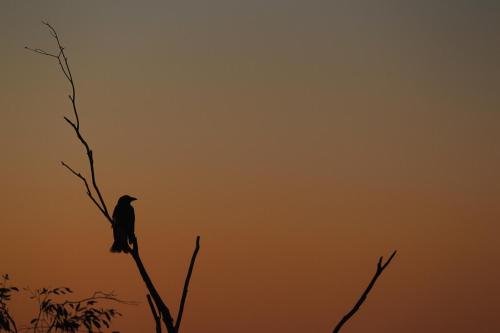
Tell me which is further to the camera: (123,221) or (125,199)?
(125,199)

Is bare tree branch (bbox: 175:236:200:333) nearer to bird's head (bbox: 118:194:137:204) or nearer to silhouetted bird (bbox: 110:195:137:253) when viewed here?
silhouetted bird (bbox: 110:195:137:253)

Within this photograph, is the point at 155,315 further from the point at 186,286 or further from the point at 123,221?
the point at 123,221

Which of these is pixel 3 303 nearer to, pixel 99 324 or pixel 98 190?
pixel 99 324

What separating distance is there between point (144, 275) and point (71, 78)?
218 centimetres

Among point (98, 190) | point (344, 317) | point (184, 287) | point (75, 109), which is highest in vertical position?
point (75, 109)

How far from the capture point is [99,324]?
1272cm

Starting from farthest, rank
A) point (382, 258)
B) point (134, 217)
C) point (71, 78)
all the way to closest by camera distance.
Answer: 1. point (134, 217)
2. point (71, 78)
3. point (382, 258)

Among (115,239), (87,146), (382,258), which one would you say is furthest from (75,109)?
(115,239)

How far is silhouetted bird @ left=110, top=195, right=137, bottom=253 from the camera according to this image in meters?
10.0

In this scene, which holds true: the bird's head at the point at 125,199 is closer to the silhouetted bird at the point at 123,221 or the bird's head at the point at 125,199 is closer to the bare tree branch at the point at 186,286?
the silhouetted bird at the point at 123,221

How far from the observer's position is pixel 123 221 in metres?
11.4

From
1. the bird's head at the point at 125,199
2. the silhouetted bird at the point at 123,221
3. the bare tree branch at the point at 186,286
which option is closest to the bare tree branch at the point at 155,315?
the bare tree branch at the point at 186,286

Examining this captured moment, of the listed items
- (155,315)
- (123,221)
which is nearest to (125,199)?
(123,221)

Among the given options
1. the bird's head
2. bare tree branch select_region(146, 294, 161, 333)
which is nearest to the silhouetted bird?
the bird's head
